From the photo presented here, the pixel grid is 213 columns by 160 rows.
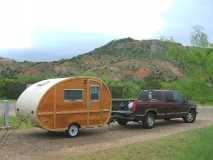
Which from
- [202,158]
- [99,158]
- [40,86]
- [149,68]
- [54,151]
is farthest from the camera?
[149,68]

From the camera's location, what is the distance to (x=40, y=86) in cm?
1903

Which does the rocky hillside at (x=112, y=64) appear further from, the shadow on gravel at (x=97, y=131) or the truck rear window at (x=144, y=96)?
the shadow on gravel at (x=97, y=131)

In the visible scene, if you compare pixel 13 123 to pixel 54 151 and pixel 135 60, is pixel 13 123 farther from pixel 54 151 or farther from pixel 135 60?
pixel 135 60

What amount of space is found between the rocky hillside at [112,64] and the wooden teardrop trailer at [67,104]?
37.9m

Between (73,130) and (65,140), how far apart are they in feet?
3.55

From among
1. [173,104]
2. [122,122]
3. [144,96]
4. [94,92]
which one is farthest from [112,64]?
[94,92]

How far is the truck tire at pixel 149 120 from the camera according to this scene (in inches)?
882

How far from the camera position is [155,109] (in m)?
23.1

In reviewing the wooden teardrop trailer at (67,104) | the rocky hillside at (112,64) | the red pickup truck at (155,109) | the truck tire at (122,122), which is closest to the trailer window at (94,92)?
the wooden teardrop trailer at (67,104)

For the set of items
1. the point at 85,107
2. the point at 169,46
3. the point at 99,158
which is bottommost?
the point at 99,158

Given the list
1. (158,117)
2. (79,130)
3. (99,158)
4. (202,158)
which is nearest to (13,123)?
(79,130)

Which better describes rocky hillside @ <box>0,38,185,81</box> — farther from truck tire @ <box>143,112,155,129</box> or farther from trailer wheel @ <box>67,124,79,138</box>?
trailer wheel @ <box>67,124,79,138</box>

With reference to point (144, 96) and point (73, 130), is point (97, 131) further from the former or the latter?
point (144, 96)

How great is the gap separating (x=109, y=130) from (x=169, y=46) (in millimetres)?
10036
